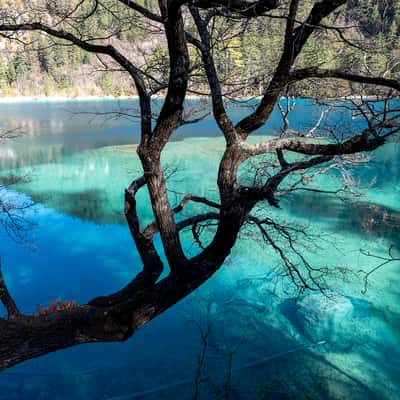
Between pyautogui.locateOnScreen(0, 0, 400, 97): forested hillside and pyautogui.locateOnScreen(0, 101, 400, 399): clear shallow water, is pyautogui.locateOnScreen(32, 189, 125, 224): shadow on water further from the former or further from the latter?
pyautogui.locateOnScreen(0, 0, 400, 97): forested hillside

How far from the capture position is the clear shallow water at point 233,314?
465 centimetres

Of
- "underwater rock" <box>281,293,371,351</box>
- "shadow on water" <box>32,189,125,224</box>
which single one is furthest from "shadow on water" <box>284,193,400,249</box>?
"shadow on water" <box>32,189,125,224</box>

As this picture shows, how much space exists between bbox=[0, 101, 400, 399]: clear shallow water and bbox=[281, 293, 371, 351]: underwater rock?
0.06 feet

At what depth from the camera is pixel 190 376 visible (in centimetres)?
481

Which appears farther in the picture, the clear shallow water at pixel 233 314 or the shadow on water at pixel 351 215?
the shadow on water at pixel 351 215

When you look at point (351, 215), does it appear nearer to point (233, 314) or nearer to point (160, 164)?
point (233, 314)

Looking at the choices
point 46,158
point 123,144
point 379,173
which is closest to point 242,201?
point 379,173

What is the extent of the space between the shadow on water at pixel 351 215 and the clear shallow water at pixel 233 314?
0.03m

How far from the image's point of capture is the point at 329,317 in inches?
226

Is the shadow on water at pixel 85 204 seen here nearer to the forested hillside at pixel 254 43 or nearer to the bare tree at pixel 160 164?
the forested hillside at pixel 254 43

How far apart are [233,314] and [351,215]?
5008 mm

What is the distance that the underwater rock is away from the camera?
213 inches

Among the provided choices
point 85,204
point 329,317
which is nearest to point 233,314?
point 329,317

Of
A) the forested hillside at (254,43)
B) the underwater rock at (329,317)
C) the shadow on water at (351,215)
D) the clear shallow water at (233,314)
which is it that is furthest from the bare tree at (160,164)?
the shadow on water at (351,215)
